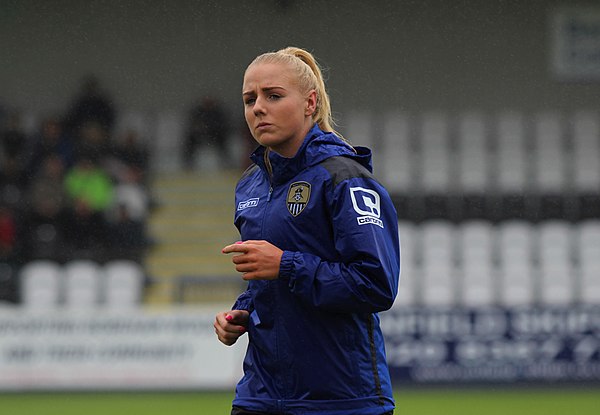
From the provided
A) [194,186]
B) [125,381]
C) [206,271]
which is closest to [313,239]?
[125,381]

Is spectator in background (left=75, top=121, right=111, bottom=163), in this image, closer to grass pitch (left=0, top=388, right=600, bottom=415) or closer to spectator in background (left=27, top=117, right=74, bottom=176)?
spectator in background (left=27, top=117, right=74, bottom=176)

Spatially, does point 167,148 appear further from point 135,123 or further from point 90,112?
point 90,112

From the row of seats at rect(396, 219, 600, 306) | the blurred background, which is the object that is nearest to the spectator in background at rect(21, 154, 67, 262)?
the blurred background

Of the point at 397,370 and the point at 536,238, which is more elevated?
the point at 536,238

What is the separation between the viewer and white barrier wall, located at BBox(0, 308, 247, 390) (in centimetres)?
1134

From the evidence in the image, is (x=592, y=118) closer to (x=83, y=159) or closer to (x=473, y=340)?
(x=473, y=340)

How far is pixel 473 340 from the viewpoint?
455 inches

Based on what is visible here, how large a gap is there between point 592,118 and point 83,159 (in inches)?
261

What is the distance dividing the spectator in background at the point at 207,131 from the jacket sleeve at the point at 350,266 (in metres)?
12.1

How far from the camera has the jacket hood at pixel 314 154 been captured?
3.18 m

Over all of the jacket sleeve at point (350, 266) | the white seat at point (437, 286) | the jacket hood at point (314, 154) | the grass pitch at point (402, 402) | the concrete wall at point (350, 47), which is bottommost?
the grass pitch at point (402, 402)

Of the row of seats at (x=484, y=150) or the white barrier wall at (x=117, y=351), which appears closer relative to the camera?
the white barrier wall at (x=117, y=351)

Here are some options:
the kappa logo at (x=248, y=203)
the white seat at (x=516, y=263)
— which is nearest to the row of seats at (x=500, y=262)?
the white seat at (x=516, y=263)

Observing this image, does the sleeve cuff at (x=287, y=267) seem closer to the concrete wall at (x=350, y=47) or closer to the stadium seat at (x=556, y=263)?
the stadium seat at (x=556, y=263)
